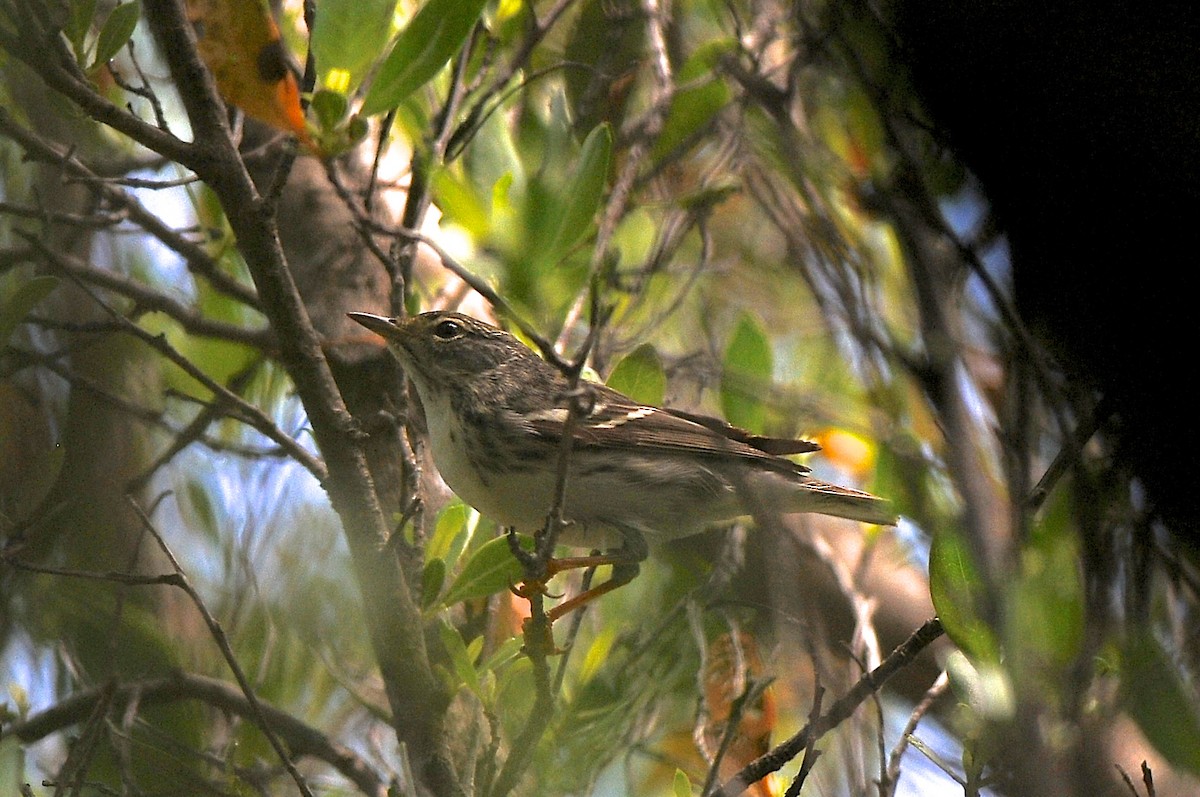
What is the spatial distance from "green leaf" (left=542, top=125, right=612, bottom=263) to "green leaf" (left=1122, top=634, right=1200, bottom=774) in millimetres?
1722

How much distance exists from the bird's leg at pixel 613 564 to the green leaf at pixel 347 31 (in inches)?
55.8

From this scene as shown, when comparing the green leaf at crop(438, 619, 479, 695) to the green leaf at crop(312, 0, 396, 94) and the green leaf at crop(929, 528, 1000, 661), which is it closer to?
the green leaf at crop(929, 528, 1000, 661)

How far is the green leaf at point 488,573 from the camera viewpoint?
2.82m

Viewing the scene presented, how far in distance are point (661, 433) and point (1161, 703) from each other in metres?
2.23

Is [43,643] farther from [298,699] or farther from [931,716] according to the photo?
[931,716]

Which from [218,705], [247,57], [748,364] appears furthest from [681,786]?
[247,57]

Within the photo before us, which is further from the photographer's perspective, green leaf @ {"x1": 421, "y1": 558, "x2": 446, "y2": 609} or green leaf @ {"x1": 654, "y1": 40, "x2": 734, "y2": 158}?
green leaf @ {"x1": 654, "y1": 40, "x2": 734, "y2": 158}

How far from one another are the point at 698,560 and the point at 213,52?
2.54 metres

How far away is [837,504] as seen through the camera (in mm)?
3598

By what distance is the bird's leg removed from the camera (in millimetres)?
3117

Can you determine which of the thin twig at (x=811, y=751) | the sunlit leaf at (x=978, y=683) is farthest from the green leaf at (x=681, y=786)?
the sunlit leaf at (x=978, y=683)

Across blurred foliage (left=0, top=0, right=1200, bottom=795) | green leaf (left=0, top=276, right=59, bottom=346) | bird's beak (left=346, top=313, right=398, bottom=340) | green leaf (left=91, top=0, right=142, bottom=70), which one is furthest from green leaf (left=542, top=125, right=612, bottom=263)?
green leaf (left=0, top=276, right=59, bottom=346)

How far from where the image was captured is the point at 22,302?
3219 mm

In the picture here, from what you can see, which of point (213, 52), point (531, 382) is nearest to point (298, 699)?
point (531, 382)
